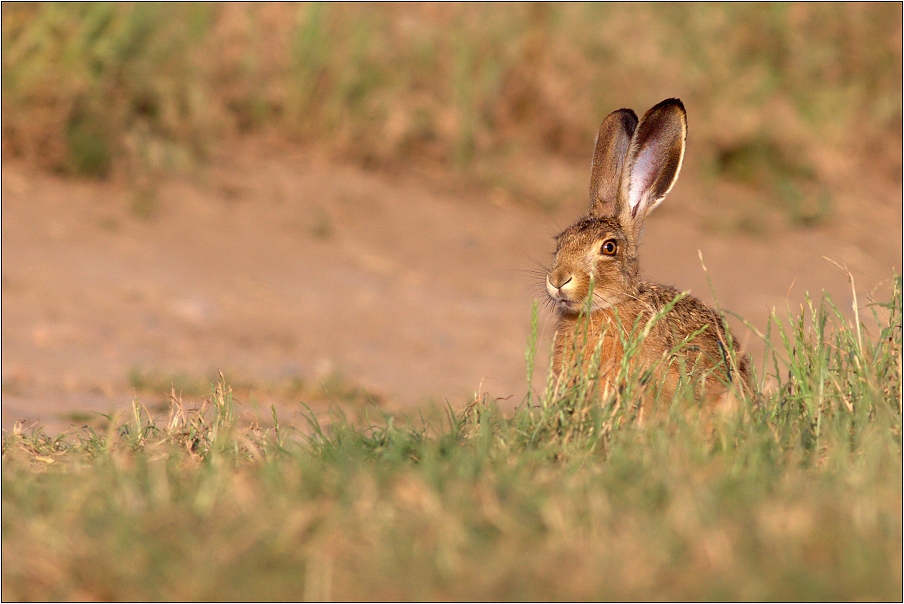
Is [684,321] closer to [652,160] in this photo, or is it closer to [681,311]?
[681,311]

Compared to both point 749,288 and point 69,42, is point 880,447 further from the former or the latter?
point 69,42

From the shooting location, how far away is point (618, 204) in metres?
4.80

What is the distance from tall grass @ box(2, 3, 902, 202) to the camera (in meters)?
9.69

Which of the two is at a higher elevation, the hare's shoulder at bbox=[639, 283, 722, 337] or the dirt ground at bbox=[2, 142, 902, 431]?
the dirt ground at bbox=[2, 142, 902, 431]

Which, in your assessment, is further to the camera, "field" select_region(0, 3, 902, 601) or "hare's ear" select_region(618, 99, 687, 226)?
"hare's ear" select_region(618, 99, 687, 226)

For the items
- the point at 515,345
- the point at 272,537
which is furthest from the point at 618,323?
the point at 515,345

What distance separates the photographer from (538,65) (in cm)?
1177

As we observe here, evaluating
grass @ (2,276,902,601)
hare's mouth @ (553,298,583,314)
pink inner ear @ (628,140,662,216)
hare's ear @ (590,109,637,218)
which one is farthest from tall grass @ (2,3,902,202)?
grass @ (2,276,902,601)

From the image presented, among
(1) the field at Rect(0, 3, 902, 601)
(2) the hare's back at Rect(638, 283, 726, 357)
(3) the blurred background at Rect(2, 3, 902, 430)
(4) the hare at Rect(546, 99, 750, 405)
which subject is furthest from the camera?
(3) the blurred background at Rect(2, 3, 902, 430)

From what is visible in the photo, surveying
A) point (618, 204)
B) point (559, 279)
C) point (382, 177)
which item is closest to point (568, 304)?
point (559, 279)

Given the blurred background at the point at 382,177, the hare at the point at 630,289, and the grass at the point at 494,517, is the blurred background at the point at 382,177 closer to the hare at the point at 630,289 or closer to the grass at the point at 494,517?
the hare at the point at 630,289

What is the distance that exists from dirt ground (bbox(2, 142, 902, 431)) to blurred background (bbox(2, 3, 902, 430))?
3 centimetres

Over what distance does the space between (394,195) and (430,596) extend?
29.0 ft

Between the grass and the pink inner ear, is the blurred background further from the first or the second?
the grass
